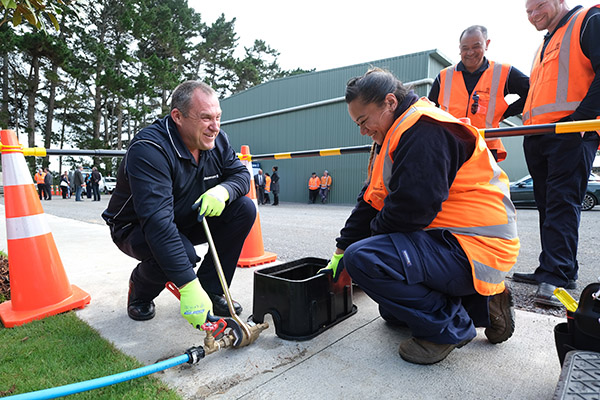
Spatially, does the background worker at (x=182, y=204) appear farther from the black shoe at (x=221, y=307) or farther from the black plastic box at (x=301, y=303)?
the black plastic box at (x=301, y=303)

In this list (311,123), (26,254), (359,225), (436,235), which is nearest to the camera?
(436,235)

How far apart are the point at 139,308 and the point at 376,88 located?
1758 millimetres

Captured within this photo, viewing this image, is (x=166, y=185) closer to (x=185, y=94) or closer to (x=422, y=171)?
(x=185, y=94)

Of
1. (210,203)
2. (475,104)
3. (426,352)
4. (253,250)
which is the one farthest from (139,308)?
(475,104)

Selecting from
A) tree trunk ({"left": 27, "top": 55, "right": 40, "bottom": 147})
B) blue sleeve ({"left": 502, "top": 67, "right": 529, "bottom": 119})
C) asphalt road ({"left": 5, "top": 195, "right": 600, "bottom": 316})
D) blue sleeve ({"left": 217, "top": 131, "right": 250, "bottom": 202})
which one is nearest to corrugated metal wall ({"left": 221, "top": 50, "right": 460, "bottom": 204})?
asphalt road ({"left": 5, "top": 195, "right": 600, "bottom": 316})

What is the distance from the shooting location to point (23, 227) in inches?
84.8

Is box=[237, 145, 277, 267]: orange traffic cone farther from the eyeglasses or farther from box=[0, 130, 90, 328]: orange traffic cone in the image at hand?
the eyeglasses

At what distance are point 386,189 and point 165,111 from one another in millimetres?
32520

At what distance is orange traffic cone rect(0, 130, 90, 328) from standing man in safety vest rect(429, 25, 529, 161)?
3049mm

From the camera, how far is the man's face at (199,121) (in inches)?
75.0

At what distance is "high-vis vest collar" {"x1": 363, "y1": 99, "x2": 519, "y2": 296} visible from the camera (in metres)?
1.45

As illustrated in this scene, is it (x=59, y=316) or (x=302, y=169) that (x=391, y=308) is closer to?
(x=59, y=316)

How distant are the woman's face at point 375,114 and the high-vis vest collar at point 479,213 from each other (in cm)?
10

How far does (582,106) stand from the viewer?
2.15m
